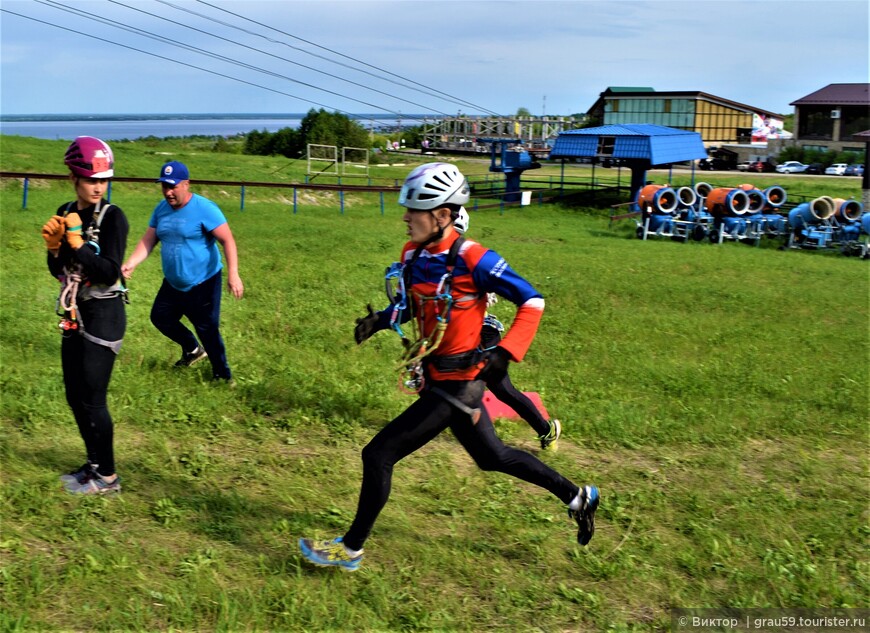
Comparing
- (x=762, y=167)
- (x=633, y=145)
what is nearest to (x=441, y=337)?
(x=633, y=145)

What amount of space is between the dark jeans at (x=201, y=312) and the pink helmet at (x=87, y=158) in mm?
2357

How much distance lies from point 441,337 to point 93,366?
2.26m

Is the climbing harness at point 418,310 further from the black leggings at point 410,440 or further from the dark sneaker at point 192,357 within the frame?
the dark sneaker at point 192,357

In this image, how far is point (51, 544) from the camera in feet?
15.1

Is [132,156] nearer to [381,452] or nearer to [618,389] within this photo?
[618,389]

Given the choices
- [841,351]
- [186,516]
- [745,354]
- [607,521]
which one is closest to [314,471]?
[186,516]

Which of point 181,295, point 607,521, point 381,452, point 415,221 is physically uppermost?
point 415,221

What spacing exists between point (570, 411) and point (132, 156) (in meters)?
36.2

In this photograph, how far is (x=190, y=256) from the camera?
6.95 metres

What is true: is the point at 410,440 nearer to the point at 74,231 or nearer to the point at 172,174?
the point at 74,231

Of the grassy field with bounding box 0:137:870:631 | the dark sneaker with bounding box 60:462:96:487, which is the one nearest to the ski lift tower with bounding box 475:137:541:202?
the grassy field with bounding box 0:137:870:631

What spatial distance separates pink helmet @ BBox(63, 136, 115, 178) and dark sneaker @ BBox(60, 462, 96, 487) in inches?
74.8

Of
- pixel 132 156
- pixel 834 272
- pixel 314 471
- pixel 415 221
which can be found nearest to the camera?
pixel 415 221

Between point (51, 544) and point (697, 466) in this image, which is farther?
A: point (697, 466)
